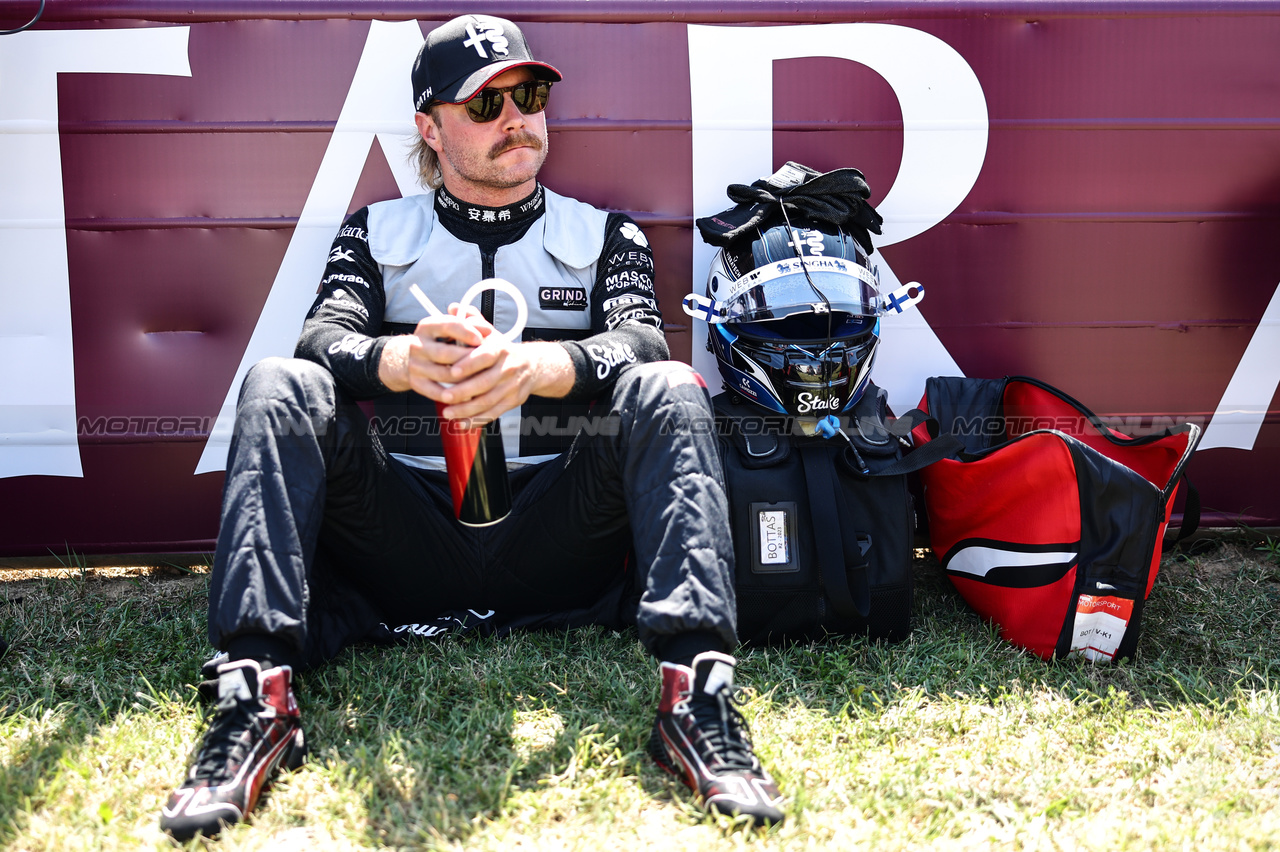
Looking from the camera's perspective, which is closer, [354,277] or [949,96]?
[354,277]

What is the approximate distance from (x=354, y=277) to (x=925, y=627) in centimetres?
160

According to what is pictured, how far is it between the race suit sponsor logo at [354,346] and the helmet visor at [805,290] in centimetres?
91

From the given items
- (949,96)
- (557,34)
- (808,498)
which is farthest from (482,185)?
(949,96)

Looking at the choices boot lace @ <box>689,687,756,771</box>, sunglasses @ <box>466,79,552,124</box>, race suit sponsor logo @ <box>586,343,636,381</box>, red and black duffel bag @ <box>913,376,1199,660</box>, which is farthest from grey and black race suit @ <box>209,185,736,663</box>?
red and black duffel bag @ <box>913,376,1199,660</box>

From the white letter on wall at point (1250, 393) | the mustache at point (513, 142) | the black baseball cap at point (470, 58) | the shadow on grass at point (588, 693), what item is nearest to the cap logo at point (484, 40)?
the black baseball cap at point (470, 58)

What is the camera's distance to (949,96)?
8.11 feet

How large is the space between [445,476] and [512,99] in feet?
3.00

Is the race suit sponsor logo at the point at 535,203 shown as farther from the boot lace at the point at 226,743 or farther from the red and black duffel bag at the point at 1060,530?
the boot lace at the point at 226,743

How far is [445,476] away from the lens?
194cm

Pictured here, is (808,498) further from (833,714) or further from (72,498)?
(72,498)

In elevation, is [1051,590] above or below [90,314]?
below

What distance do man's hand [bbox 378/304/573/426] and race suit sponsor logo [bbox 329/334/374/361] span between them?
3.5 inches

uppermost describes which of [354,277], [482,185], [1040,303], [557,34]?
[557,34]

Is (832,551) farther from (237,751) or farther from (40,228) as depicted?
(40,228)
